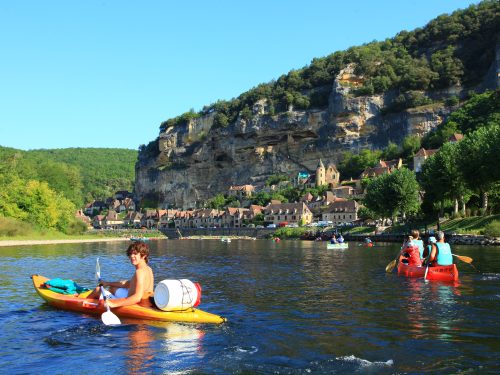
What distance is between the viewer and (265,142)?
474 feet

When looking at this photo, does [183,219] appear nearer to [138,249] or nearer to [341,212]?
[341,212]

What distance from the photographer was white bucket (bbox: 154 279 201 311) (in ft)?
41.4

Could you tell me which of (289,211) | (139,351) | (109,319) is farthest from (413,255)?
(289,211)

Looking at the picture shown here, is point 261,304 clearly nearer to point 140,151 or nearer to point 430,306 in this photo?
point 430,306

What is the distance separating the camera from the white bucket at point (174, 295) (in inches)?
497

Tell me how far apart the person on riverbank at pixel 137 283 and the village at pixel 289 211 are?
77448 mm

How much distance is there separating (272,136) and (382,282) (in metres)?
123

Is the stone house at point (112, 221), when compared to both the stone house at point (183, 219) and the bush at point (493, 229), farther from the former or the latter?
the bush at point (493, 229)

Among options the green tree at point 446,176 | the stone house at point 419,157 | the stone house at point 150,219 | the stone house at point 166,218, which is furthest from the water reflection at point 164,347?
the stone house at point 150,219

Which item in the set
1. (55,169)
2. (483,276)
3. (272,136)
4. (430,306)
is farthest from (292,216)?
(430,306)

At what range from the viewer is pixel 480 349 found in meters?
10.1

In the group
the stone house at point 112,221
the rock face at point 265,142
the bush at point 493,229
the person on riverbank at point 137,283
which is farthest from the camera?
the stone house at point 112,221

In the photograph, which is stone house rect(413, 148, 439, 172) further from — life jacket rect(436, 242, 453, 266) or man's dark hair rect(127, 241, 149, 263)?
man's dark hair rect(127, 241, 149, 263)

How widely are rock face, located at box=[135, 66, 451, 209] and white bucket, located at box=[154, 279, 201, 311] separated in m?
113
